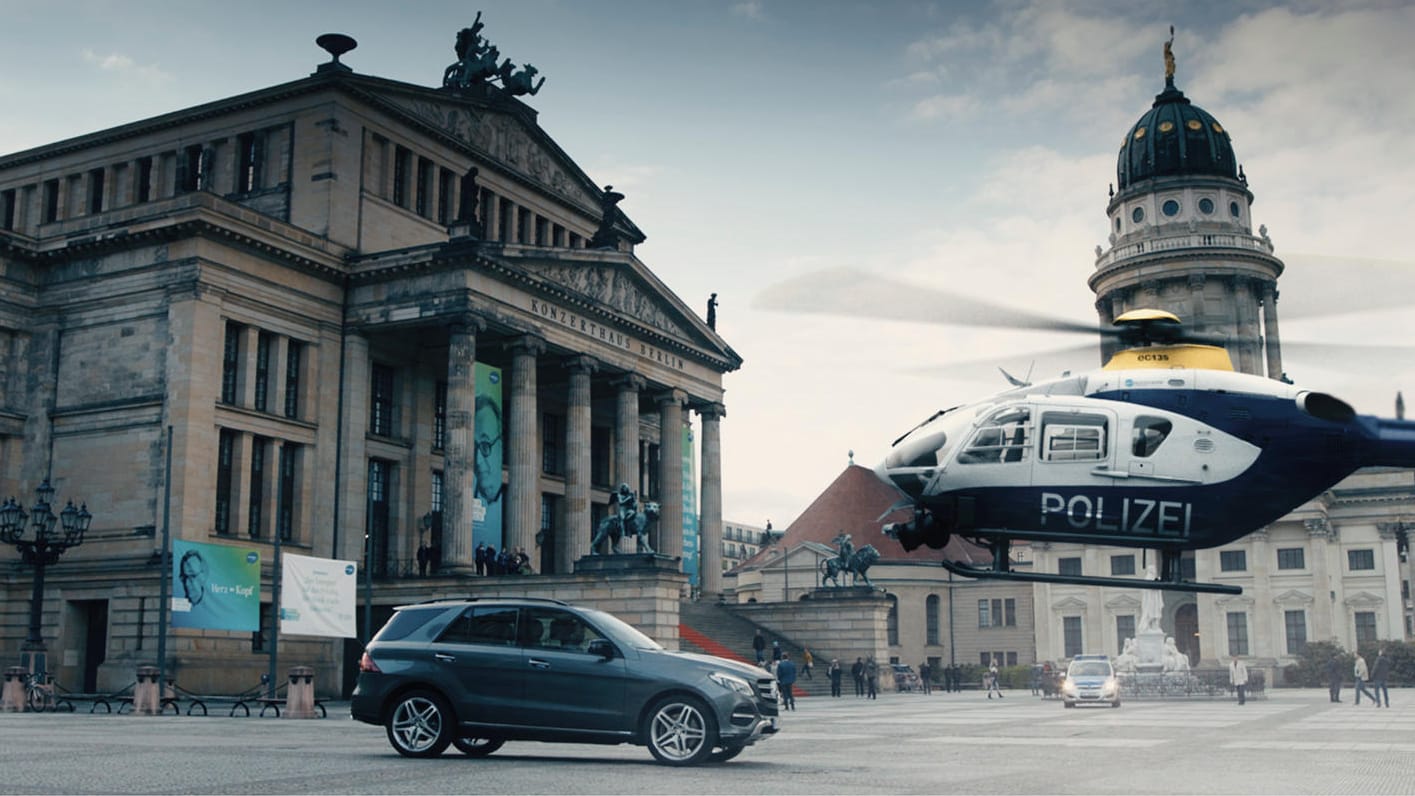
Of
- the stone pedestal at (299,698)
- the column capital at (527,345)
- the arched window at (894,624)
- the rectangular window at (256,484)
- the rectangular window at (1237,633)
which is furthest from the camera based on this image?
the arched window at (894,624)

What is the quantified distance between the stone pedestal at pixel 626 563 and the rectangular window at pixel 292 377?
1147cm

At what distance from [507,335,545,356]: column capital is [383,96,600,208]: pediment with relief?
1027 centimetres

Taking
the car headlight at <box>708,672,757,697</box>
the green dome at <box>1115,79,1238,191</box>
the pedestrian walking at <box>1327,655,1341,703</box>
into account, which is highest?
the green dome at <box>1115,79,1238,191</box>

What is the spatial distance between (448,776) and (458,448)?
3300 centimetres

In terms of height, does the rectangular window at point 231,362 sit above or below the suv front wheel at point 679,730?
above

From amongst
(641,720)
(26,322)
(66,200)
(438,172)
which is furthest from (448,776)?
(66,200)

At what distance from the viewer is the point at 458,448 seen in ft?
155

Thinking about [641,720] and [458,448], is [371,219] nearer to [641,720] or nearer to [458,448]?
[458,448]

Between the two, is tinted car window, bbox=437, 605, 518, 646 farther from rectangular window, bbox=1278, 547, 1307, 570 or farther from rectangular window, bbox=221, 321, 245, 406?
rectangular window, bbox=1278, 547, 1307, 570

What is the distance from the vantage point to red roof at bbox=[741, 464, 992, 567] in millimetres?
102938

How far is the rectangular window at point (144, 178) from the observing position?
2125 inches

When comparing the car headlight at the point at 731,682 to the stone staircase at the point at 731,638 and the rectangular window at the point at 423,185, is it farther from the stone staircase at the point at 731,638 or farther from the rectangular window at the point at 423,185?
the rectangular window at the point at 423,185

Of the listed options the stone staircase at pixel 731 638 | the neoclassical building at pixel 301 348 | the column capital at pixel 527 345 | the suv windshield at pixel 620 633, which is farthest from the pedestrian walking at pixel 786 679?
the suv windshield at pixel 620 633

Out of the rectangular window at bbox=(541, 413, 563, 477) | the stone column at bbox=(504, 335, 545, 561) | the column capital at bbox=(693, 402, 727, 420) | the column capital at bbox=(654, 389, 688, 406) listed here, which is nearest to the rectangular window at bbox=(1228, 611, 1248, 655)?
the column capital at bbox=(693, 402, 727, 420)
